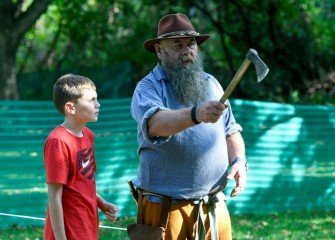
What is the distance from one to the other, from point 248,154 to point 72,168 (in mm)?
5325

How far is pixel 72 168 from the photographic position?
4.19 meters

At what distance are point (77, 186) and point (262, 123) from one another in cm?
535

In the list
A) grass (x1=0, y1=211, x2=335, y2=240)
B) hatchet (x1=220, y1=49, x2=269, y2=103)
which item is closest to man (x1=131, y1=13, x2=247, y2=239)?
hatchet (x1=220, y1=49, x2=269, y2=103)

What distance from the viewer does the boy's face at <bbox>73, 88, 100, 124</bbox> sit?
4.33m

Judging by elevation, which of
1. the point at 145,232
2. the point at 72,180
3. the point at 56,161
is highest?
the point at 56,161

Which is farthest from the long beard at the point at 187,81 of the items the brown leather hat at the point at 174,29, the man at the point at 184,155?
the brown leather hat at the point at 174,29

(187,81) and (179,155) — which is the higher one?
(187,81)

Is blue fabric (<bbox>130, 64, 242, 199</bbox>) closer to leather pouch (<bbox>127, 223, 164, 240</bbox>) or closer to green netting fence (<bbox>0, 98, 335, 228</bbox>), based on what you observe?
leather pouch (<bbox>127, 223, 164, 240</bbox>)

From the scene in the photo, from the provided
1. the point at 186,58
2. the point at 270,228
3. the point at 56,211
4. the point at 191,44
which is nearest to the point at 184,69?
the point at 186,58

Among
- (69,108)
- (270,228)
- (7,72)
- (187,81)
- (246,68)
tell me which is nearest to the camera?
(246,68)

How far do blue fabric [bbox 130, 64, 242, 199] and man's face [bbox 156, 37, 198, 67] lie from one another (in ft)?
0.25

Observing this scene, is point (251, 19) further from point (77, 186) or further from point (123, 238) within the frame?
point (77, 186)

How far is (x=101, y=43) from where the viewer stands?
25.3 metres

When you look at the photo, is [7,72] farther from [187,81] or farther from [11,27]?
[187,81]
